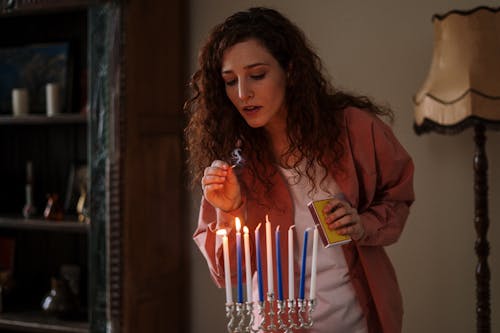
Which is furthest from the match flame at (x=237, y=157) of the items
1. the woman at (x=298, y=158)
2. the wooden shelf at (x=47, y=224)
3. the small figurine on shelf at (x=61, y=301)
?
the small figurine on shelf at (x=61, y=301)

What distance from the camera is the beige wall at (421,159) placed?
2639 mm

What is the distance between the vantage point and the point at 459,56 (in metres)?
2.18

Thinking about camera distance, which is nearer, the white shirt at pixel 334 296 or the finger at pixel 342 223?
the finger at pixel 342 223

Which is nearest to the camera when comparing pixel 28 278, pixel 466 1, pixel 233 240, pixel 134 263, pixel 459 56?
pixel 233 240

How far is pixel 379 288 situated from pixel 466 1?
1488mm

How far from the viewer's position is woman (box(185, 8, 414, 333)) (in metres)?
1.43

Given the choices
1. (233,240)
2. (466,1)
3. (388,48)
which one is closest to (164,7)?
(388,48)

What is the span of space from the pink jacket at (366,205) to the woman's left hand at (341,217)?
0.14 m

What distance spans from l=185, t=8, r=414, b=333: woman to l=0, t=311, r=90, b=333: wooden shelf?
5.04 feet

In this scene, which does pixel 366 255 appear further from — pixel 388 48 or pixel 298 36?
pixel 388 48

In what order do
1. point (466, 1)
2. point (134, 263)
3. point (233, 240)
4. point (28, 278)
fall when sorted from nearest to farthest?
1. point (233, 240)
2. point (466, 1)
3. point (134, 263)
4. point (28, 278)

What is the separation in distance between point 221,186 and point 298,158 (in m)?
0.24

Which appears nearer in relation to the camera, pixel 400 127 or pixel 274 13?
pixel 274 13

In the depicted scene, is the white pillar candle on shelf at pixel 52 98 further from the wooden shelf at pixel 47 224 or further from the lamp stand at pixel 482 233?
the lamp stand at pixel 482 233
